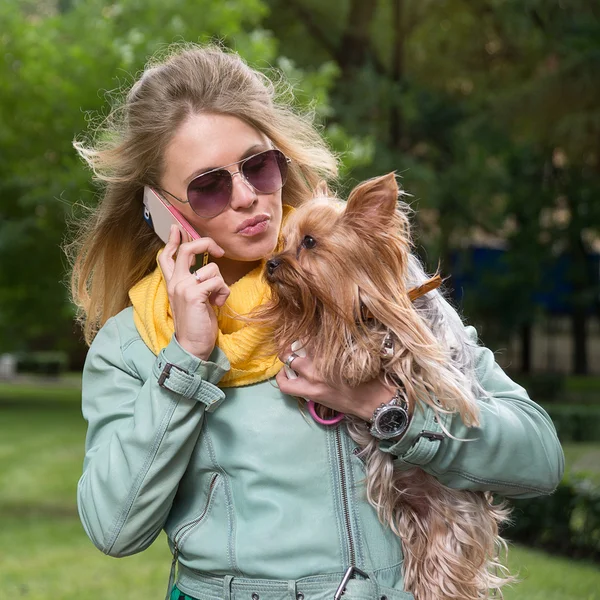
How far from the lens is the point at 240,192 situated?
2.79 metres

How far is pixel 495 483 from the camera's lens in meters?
2.64

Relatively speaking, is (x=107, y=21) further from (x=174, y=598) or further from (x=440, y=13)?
(x=174, y=598)

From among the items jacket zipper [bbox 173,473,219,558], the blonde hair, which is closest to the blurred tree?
the blonde hair

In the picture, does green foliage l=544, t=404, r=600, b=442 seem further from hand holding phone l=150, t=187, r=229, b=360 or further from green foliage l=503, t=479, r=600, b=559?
hand holding phone l=150, t=187, r=229, b=360

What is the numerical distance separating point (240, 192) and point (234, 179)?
40mm

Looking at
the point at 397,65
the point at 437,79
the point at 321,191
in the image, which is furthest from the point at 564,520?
the point at 437,79

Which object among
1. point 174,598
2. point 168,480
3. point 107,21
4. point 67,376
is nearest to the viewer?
point 168,480

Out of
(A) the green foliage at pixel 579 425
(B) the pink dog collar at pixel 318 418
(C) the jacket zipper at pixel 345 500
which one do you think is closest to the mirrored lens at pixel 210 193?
(B) the pink dog collar at pixel 318 418

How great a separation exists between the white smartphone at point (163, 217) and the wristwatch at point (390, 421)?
0.65m

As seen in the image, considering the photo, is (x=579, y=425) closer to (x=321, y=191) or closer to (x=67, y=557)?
(x=67, y=557)

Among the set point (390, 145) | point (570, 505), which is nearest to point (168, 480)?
point (570, 505)

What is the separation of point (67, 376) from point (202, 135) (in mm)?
51425

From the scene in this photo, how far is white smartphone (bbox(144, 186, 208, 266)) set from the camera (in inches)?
113

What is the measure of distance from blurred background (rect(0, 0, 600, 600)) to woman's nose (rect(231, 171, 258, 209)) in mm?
501
